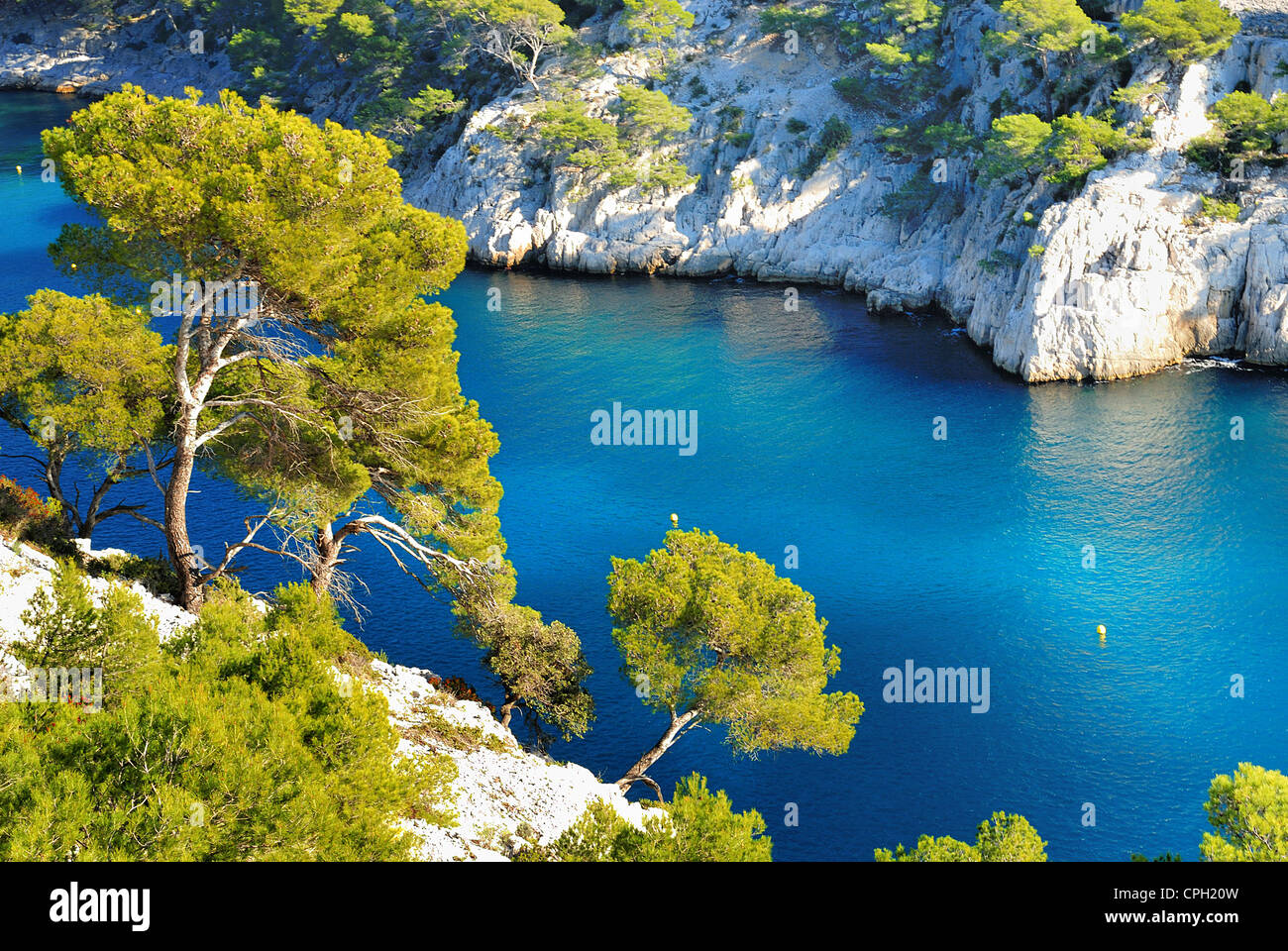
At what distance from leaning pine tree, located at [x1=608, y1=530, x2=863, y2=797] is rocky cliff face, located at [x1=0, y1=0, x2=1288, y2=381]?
3422cm

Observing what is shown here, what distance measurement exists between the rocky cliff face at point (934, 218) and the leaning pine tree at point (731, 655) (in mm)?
34222

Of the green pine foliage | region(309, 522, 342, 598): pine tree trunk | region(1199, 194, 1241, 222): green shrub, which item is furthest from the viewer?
region(1199, 194, 1241, 222): green shrub

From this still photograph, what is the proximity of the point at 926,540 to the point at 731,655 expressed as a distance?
55.0ft

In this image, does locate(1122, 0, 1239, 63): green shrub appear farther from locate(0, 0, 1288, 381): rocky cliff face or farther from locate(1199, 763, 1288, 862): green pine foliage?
locate(1199, 763, 1288, 862): green pine foliage

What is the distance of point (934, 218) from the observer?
236ft

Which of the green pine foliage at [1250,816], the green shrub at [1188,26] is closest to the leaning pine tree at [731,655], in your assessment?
the green pine foliage at [1250,816]

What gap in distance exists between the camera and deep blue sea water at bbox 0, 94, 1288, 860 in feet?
97.1

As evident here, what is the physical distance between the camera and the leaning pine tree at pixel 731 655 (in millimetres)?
27219

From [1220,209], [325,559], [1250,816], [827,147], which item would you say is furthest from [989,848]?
[827,147]

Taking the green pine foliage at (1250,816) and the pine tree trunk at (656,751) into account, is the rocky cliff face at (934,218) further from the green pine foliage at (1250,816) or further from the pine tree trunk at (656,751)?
the green pine foliage at (1250,816)

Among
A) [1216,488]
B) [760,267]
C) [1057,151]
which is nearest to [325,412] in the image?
[1216,488]

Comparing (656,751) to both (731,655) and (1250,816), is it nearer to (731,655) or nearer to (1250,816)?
(731,655)

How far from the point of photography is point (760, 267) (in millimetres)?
77750

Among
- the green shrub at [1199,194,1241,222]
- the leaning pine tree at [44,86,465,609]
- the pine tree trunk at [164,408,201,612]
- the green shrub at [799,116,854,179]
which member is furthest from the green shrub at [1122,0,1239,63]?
the pine tree trunk at [164,408,201,612]
